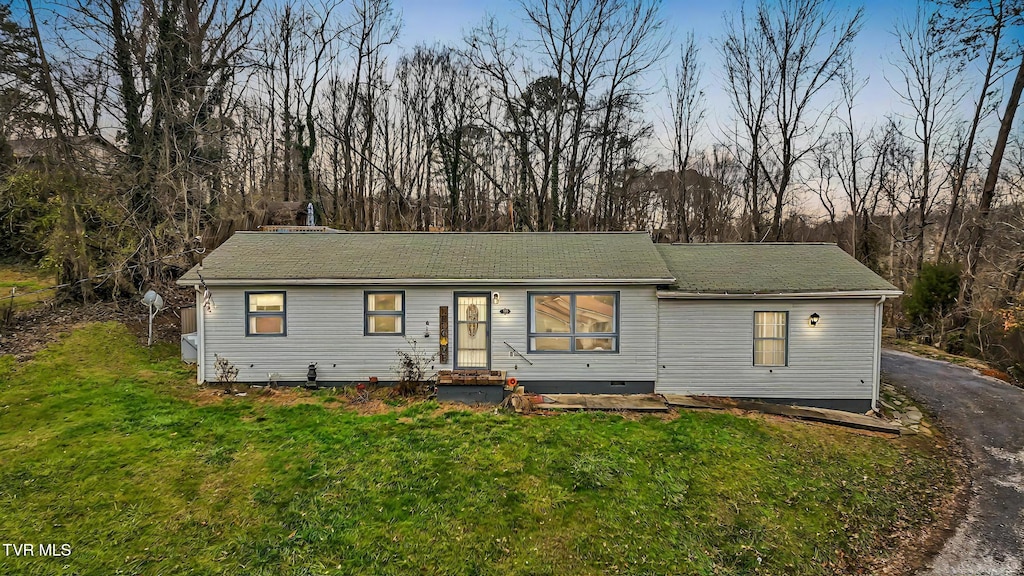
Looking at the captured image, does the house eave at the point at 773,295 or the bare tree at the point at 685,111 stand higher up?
the bare tree at the point at 685,111

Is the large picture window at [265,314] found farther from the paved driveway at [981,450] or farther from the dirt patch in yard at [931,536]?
the paved driveway at [981,450]

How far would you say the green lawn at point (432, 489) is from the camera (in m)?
4.29

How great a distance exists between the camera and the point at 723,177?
23.7 meters

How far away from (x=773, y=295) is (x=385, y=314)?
8.28 meters

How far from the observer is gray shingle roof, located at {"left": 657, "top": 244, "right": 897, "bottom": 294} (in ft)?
27.9

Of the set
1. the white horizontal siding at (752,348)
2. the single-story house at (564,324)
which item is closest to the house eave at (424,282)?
the single-story house at (564,324)

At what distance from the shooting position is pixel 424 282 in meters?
8.69

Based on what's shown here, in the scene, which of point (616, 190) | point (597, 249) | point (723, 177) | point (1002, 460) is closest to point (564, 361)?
point (597, 249)

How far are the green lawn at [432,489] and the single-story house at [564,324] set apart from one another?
1260mm

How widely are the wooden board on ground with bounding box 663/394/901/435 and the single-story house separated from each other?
9.2 inches

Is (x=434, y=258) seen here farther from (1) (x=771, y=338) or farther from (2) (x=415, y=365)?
(1) (x=771, y=338)

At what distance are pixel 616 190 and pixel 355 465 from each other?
20418mm

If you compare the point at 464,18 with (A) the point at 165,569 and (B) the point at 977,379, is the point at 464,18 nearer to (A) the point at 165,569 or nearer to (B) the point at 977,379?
(A) the point at 165,569

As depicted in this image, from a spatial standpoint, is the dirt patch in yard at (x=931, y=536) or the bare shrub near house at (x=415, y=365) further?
the bare shrub near house at (x=415, y=365)
